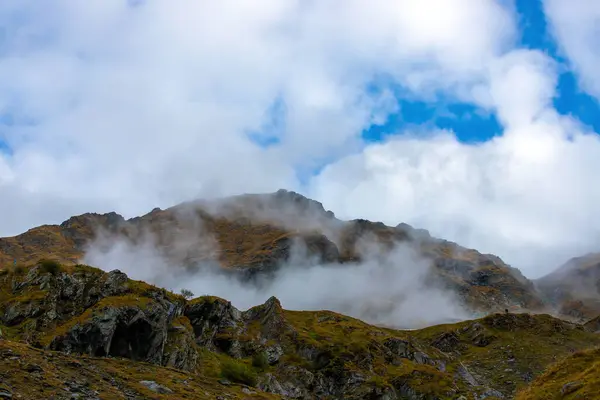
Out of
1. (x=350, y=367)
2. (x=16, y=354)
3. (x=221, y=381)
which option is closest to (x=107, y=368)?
(x=16, y=354)

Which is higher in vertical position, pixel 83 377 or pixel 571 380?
pixel 571 380

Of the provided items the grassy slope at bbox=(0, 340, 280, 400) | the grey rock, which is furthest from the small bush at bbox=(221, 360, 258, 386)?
the grey rock

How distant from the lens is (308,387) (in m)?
174

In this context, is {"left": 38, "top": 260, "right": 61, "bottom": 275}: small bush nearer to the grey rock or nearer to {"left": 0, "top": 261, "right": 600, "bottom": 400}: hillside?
{"left": 0, "top": 261, "right": 600, "bottom": 400}: hillside

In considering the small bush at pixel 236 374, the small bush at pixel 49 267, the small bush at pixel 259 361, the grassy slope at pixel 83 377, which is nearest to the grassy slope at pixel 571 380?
the grassy slope at pixel 83 377

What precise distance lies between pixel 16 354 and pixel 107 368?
13.9 m

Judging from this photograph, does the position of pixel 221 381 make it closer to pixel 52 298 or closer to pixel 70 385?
pixel 52 298

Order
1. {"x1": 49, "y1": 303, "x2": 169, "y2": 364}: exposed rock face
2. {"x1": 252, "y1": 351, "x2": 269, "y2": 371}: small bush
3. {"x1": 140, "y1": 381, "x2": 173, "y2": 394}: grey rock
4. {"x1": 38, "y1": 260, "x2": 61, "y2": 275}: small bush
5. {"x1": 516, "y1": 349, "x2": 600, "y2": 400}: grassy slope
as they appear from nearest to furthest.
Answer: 1. {"x1": 516, "y1": 349, "x2": 600, "y2": 400}: grassy slope
2. {"x1": 140, "y1": 381, "x2": 173, "y2": 394}: grey rock
3. {"x1": 49, "y1": 303, "x2": 169, "y2": 364}: exposed rock face
4. {"x1": 38, "y1": 260, "x2": 61, "y2": 275}: small bush
5. {"x1": 252, "y1": 351, "x2": 269, "y2": 371}: small bush

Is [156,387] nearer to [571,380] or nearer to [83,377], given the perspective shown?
[83,377]

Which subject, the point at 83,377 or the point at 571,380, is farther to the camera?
the point at 83,377

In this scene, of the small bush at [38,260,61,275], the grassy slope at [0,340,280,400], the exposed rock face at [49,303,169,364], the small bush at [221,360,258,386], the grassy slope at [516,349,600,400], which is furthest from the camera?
the small bush at [221,360,258,386]

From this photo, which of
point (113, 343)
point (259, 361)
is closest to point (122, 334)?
point (113, 343)

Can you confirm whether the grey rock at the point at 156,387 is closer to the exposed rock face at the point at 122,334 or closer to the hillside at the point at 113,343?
the hillside at the point at 113,343

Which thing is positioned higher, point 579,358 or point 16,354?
point 579,358
